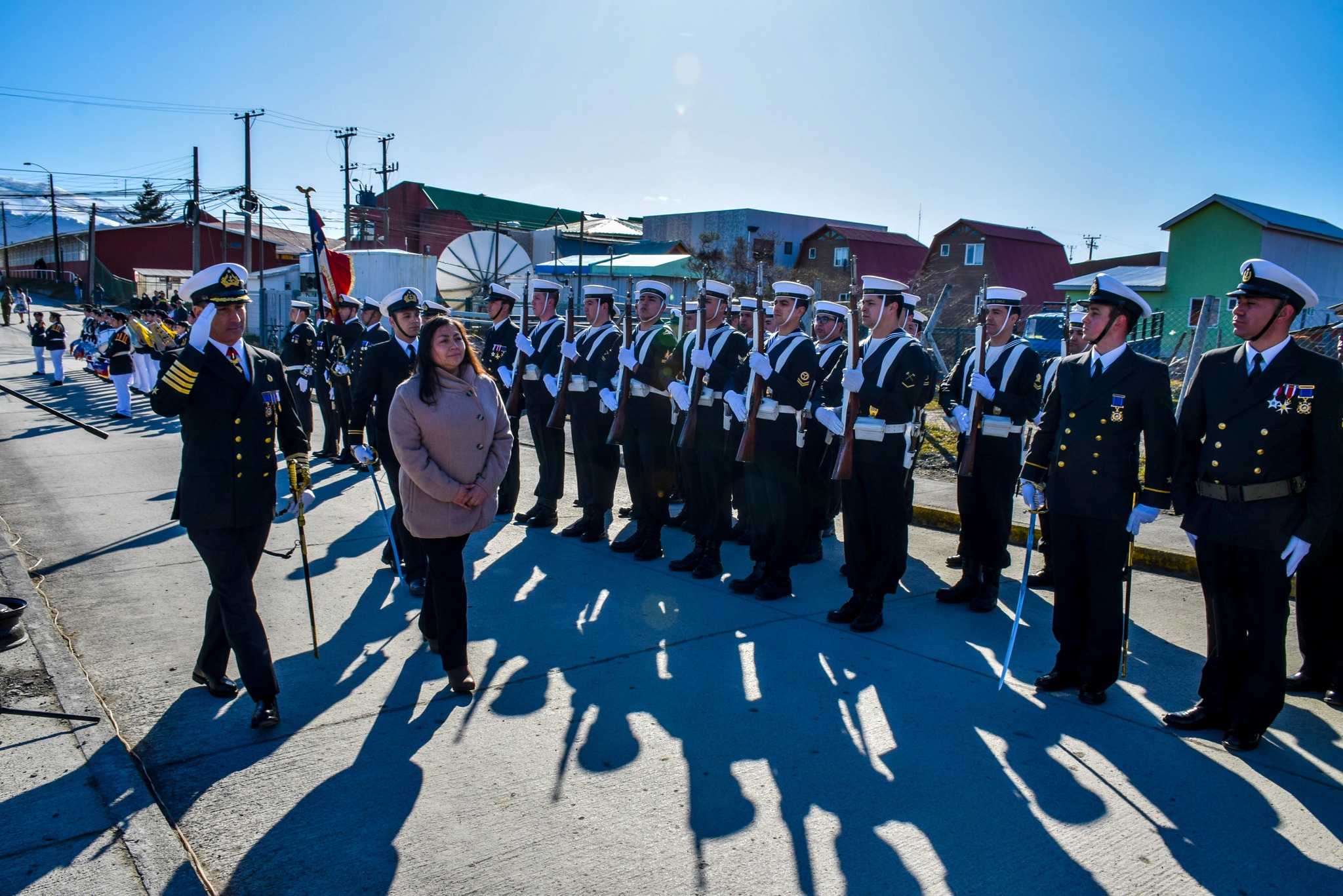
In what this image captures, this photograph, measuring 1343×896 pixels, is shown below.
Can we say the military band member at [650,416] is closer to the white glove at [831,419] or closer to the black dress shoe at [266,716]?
the white glove at [831,419]

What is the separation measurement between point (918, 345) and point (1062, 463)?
1352 millimetres

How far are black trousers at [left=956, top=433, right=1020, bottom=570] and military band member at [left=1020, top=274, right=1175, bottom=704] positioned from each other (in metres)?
1.37

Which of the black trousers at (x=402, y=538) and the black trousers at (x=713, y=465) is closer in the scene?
the black trousers at (x=402, y=538)

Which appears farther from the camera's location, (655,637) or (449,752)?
(655,637)

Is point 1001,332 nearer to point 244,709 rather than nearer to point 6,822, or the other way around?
point 244,709

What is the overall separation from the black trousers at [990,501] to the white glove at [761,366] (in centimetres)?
145

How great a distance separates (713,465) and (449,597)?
2.94m

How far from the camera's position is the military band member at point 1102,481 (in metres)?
4.28

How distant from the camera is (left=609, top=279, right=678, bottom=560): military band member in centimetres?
709

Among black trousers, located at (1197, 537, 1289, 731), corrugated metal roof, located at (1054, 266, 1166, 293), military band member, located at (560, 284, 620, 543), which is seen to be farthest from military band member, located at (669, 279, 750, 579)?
corrugated metal roof, located at (1054, 266, 1166, 293)

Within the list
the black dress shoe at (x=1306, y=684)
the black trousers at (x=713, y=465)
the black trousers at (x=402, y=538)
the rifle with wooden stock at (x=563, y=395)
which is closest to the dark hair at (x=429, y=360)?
the black trousers at (x=402, y=538)

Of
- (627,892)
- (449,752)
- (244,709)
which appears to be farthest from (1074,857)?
(244,709)

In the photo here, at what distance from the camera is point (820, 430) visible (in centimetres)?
638

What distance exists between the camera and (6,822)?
10.3ft
